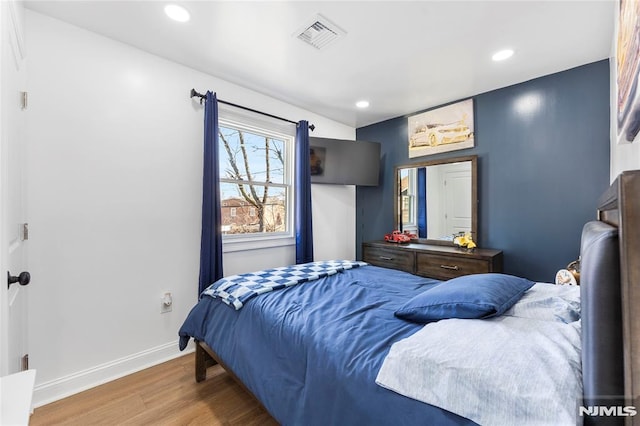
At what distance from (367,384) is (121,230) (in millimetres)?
2096

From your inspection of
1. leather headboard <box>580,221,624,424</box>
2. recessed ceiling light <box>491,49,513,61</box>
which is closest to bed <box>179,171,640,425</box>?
leather headboard <box>580,221,624,424</box>

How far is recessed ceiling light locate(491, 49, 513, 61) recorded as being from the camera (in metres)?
2.14

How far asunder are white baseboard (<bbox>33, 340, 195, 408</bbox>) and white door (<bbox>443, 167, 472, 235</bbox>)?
3.01 metres

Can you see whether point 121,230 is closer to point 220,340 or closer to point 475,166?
point 220,340

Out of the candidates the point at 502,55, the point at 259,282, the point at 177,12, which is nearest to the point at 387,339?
the point at 259,282

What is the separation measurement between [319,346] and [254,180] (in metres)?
2.21

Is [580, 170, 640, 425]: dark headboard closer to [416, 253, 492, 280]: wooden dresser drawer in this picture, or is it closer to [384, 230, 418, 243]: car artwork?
[416, 253, 492, 280]: wooden dresser drawer

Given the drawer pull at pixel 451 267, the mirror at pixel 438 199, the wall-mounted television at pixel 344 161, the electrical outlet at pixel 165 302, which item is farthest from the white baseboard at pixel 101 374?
the mirror at pixel 438 199

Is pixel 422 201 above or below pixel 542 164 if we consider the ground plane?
below

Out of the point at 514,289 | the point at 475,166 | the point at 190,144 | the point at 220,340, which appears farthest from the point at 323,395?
the point at 475,166

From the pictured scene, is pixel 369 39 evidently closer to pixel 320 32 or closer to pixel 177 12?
pixel 320 32

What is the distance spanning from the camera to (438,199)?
3201 millimetres

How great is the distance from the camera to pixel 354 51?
85.1 inches

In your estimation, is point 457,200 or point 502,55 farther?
point 457,200
